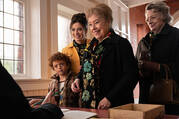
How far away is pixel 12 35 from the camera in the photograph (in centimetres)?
269

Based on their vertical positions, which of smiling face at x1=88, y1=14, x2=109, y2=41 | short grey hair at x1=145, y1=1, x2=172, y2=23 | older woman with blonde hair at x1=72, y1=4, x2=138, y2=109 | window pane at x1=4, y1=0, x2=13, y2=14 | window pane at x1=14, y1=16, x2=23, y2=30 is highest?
window pane at x1=4, y1=0, x2=13, y2=14

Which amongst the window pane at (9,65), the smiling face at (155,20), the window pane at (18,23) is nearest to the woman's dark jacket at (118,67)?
the smiling face at (155,20)

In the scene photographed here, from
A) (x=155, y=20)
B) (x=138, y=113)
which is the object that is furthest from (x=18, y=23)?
(x=138, y=113)

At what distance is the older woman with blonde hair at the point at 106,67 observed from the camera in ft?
4.22

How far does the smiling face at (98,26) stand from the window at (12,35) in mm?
1553

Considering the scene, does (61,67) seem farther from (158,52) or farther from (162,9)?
(162,9)

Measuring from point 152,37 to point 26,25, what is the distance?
71.4 inches

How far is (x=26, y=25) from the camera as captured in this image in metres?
2.83

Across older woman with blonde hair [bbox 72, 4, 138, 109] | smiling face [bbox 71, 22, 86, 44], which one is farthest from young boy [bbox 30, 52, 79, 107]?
older woman with blonde hair [bbox 72, 4, 138, 109]

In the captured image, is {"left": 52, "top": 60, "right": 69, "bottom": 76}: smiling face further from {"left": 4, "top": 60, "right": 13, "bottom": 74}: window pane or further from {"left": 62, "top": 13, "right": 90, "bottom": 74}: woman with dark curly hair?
{"left": 4, "top": 60, "right": 13, "bottom": 74}: window pane

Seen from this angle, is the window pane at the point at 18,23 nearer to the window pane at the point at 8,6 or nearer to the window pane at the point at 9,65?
the window pane at the point at 8,6

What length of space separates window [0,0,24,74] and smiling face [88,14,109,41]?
1553mm

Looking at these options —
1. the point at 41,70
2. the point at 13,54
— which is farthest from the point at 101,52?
the point at 13,54

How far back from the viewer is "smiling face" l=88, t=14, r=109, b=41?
1.42 m
